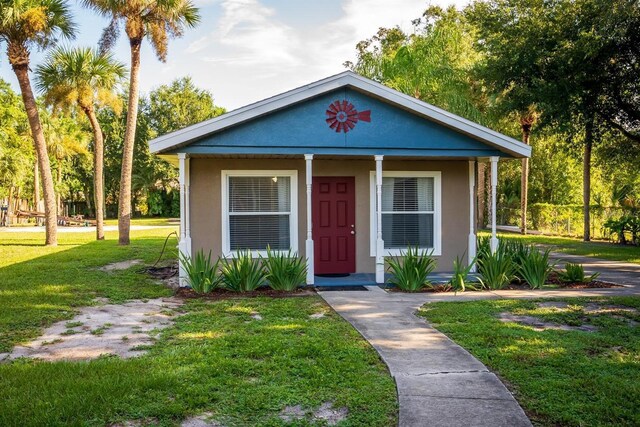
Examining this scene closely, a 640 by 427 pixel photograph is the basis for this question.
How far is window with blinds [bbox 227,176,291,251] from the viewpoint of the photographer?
11227 mm

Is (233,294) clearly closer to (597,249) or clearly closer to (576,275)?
(576,275)

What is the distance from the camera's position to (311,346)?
5.88 meters

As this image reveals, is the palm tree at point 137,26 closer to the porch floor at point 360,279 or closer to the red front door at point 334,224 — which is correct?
the red front door at point 334,224

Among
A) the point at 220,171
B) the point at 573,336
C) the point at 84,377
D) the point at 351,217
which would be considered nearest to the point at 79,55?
the point at 220,171

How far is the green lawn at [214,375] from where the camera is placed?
4090mm

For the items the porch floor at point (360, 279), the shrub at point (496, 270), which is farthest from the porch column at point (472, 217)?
the shrub at point (496, 270)

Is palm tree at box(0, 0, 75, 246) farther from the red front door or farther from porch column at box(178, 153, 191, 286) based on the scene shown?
the red front door

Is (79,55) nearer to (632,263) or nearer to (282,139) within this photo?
(282,139)

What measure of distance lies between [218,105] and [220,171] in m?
47.0

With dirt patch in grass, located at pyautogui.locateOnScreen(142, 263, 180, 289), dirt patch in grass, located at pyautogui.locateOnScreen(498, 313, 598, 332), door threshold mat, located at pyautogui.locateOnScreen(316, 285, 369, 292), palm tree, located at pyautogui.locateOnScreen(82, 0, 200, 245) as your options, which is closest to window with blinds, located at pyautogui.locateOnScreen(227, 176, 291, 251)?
dirt patch in grass, located at pyautogui.locateOnScreen(142, 263, 180, 289)

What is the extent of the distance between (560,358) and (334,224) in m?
6.73

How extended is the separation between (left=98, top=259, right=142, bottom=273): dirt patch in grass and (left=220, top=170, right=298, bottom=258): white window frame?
11.1ft

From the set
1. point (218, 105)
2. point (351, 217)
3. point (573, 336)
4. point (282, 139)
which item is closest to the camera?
point (573, 336)

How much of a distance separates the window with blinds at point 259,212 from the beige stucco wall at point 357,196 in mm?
237
